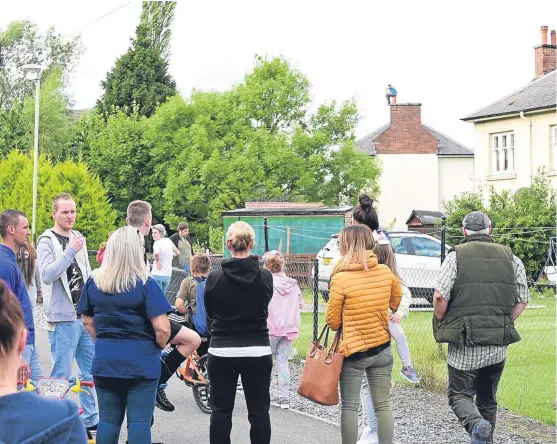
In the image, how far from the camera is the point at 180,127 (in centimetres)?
4125

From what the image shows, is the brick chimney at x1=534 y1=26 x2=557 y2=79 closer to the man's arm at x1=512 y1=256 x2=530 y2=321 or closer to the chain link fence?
the chain link fence

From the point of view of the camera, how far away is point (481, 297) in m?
7.57

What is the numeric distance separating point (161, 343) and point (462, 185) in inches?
2225

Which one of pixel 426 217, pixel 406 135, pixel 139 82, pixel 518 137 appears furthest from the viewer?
pixel 139 82

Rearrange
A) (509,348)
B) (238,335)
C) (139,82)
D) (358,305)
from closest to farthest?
(238,335), (358,305), (509,348), (139,82)

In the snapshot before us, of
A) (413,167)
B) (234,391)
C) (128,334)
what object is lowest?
(234,391)

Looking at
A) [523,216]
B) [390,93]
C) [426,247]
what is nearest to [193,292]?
[426,247]

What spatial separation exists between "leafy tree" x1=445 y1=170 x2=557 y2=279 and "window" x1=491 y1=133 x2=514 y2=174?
26.5 ft

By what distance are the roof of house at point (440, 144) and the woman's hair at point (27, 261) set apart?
53215 millimetres

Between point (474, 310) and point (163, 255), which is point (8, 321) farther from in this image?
point (163, 255)

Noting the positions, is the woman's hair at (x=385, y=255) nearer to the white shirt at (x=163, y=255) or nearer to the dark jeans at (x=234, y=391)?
the dark jeans at (x=234, y=391)

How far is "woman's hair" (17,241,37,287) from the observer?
823cm

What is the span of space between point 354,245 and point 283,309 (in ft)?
11.3

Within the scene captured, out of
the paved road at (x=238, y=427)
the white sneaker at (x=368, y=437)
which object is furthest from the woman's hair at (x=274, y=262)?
the white sneaker at (x=368, y=437)
